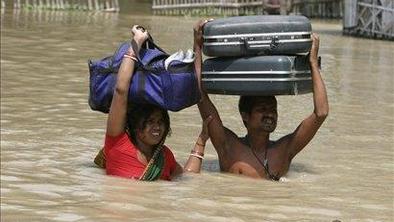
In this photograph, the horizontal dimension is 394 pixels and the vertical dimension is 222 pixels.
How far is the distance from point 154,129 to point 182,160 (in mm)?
1399

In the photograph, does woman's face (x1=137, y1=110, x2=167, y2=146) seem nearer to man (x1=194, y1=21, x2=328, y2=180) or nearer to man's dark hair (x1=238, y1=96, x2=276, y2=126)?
man (x1=194, y1=21, x2=328, y2=180)

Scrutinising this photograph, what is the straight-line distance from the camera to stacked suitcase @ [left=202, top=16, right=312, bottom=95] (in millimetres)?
5570

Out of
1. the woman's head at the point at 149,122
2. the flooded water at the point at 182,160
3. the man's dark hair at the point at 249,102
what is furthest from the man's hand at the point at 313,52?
the woman's head at the point at 149,122

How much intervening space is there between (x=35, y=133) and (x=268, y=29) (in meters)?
2.72

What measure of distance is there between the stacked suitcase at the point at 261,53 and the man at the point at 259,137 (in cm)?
15

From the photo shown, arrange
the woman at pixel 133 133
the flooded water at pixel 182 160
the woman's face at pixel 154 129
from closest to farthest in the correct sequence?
1. the flooded water at pixel 182 160
2. the woman at pixel 133 133
3. the woman's face at pixel 154 129

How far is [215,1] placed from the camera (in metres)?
26.6

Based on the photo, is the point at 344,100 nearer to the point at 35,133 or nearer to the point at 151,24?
the point at 35,133

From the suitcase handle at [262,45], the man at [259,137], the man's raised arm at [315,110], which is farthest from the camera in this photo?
the man at [259,137]

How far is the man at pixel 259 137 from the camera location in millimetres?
5836

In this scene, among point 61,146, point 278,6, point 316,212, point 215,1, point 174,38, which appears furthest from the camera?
point 215,1

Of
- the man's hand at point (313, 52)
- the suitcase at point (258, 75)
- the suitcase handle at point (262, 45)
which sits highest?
the suitcase handle at point (262, 45)

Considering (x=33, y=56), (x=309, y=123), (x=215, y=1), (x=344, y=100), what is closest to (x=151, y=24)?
(x=215, y=1)

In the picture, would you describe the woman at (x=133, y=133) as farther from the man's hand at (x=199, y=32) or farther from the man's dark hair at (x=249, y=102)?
the man's dark hair at (x=249, y=102)
